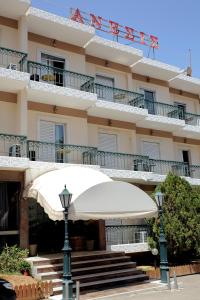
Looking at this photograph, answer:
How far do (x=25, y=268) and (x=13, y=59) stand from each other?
11.0 m

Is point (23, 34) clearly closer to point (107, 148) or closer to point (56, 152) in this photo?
point (56, 152)

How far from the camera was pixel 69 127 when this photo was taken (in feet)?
67.2

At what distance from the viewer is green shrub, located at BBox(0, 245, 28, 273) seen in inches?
579

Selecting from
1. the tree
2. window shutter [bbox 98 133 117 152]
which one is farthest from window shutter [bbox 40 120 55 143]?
the tree

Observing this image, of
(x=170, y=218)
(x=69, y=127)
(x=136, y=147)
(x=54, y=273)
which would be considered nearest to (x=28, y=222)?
(x=54, y=273)

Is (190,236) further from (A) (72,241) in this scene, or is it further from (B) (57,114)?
(B) (57,114)

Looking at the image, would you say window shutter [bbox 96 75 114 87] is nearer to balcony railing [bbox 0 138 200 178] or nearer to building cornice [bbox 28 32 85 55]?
building cornice [bbox 28 32 85 55]

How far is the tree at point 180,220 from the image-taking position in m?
18.7

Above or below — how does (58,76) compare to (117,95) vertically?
above

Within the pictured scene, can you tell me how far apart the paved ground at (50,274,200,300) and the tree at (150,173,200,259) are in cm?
325

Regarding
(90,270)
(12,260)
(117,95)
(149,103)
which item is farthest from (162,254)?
(149,103)

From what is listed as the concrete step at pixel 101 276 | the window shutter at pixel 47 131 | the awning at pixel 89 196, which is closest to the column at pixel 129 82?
the window shutter at pixel 47 131

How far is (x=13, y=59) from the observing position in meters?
19.3

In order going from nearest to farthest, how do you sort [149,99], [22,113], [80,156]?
[22,113] → [80,156] → [149,99]
